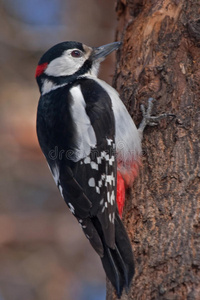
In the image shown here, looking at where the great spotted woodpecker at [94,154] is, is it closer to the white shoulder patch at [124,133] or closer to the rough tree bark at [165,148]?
the white shoulder patch at [124,133]

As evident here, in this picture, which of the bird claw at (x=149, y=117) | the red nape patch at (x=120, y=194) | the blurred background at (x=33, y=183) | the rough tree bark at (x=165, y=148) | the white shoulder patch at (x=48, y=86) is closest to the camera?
the rough tree bark at (x=165, y=148)

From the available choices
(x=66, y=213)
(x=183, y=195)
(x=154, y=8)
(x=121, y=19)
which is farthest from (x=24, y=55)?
(x=183, y=195)

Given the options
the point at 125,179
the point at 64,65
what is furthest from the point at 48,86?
the point at 125,179

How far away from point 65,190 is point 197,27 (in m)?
1.38

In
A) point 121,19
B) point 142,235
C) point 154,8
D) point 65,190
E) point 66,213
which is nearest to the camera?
point 142,235

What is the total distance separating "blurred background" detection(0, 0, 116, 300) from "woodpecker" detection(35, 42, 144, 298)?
282 centimetres

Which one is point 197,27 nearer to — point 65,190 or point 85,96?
point 85,96

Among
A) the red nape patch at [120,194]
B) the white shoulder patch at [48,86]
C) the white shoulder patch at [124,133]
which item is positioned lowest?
the red nape patch at [120,194]

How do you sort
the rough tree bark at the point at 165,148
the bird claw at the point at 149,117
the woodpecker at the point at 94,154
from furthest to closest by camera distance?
the bird claw at the point at 149,117
the woodpecker at the point at 94,154
the rough tree bark at the point at 165,148

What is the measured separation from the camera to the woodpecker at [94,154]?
269 centimetres

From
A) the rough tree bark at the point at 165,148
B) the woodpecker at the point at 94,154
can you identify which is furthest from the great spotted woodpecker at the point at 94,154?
the rough tree bark at the point at 165,148

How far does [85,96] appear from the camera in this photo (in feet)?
10.4

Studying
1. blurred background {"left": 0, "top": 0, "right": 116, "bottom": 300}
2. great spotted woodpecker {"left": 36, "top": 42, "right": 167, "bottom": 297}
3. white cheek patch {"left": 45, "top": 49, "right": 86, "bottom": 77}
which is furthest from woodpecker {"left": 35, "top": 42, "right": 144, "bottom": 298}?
blurred background {"left": 0, "top": 0, "right": 116, "bottom": 300}

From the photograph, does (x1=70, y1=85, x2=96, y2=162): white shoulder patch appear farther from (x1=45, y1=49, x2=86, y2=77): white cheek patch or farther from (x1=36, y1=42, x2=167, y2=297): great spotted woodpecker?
(x1=45, y1=49, x2=86, y2=77): white cheek patch
